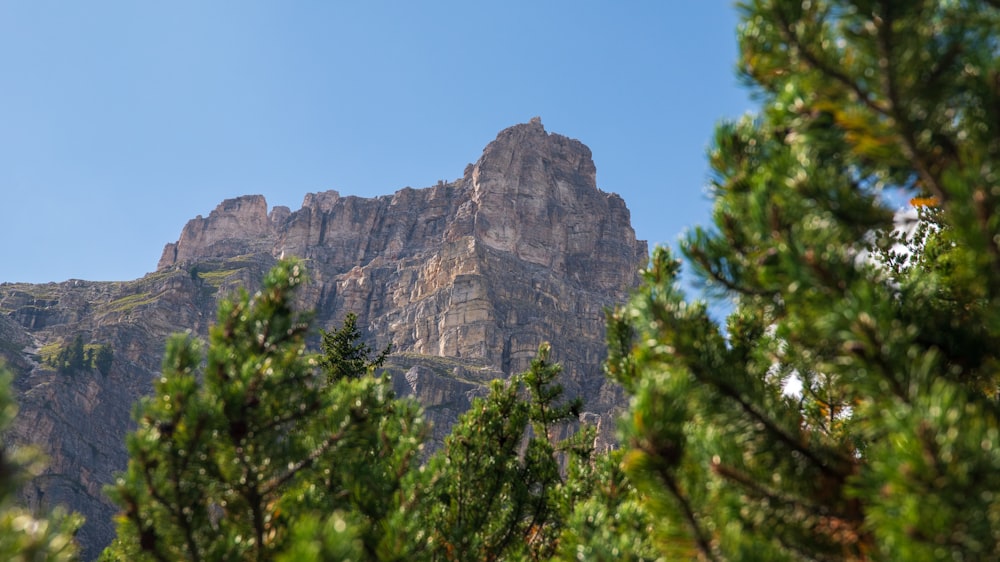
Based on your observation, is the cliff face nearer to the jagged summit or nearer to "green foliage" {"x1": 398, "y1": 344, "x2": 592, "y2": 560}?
the jagged summit

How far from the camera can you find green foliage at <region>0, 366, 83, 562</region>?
240 centimetres

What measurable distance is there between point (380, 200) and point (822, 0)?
646 ft

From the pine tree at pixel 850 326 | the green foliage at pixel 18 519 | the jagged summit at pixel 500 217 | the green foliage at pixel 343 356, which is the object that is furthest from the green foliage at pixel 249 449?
the jagged summit at pixel 500 217

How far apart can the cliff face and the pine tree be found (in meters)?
96.6

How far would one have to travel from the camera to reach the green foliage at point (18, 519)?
7.86ft

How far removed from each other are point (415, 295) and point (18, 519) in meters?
155

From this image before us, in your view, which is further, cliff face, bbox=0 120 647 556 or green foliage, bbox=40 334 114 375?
green foliage, bbox=40 334 114 375

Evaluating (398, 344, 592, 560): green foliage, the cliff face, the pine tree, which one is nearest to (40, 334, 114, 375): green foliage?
the cliff face

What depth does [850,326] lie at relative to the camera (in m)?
2.58

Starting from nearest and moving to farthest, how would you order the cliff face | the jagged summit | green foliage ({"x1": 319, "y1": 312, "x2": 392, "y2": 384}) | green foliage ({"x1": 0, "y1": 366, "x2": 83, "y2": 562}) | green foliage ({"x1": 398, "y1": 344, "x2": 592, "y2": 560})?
green foliage ({"x1": 0, "y1": 366, "x2": 83, "y2": 562})
green foliage ({"x1": 398, "y1": 344, "x2": 592, "y2": 560})
green foliage ({"x1": 319, "y1": 312, "x2": 392, "y2": 384})
the cliff face
the jagged summit

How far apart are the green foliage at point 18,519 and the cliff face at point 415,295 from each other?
3840 inches

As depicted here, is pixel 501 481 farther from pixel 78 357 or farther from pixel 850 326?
pixel 78 357

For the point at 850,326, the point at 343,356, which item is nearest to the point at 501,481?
the point at 850,326

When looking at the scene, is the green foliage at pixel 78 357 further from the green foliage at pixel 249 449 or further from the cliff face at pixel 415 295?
the green foliage at pixel 249 449
